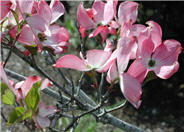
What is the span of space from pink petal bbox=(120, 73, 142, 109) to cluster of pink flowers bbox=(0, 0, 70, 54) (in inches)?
6.5

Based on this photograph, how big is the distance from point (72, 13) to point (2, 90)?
278 centimetres

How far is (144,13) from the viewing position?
2172 millimetres

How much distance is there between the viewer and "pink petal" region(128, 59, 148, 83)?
0.49m

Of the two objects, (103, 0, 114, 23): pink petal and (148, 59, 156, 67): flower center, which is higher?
(103, 0, 114, 23): pink petal

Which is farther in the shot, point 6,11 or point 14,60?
point 14,60

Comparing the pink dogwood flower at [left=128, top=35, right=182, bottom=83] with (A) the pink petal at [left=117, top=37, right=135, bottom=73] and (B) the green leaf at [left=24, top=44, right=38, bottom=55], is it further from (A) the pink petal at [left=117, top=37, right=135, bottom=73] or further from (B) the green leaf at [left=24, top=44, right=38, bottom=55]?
(B) the green leaf at [left=24, top=44, right=38, bottom=55]

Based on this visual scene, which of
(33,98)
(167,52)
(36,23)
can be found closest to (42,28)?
(36,23)

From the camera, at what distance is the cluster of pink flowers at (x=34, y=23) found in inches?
20.4

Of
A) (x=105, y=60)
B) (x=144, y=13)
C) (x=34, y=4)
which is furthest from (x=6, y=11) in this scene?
(x=144, y=13)

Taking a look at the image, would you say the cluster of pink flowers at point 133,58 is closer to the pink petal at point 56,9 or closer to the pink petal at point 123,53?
the pink petal at point 123,53

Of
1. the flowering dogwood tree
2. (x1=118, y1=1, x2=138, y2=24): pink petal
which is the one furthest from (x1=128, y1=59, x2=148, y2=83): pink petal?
(x1=118, y1=1, x2=138, y2=24): pink petal

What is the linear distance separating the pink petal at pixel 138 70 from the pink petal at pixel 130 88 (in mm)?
16

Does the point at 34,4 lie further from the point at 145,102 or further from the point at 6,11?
the point at 145,102

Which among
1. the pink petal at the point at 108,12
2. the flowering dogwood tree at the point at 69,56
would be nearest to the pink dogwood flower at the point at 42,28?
the flowering dogwood tree at the point at 69,56
